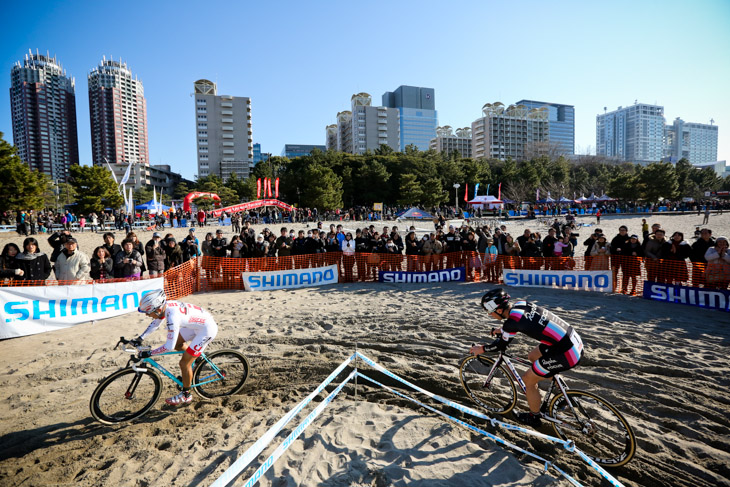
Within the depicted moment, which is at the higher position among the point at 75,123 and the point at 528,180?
the point at 75,123

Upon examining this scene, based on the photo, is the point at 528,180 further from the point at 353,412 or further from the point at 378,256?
the point at 353,412

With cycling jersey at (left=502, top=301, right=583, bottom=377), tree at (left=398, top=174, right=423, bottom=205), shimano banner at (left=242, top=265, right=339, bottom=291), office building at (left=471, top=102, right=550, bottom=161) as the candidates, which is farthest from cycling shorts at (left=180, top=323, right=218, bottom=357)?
office building at (left=471, top=102, right=550, bottom=161)

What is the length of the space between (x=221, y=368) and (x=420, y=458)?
3.61 m

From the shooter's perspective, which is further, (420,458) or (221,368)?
(221,368)

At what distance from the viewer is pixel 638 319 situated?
350 inches

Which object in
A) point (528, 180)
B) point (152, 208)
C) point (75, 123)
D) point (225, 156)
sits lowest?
point (152, 208)

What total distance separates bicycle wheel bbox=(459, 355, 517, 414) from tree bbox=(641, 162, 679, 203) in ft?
215

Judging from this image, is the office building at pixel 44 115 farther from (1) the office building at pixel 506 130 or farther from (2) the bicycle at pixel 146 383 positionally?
(2) the bicycle at pixel 146 383

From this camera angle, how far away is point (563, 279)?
40.1ft

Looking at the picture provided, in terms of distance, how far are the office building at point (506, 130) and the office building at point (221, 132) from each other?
9162cm

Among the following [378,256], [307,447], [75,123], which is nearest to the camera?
[307,447]

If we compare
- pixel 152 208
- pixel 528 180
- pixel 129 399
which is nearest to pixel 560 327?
pixel 129 399

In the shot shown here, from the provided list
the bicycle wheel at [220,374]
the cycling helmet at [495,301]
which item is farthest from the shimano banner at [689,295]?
the bicycle wheel at [220,374]

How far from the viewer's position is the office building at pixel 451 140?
6255 inches
